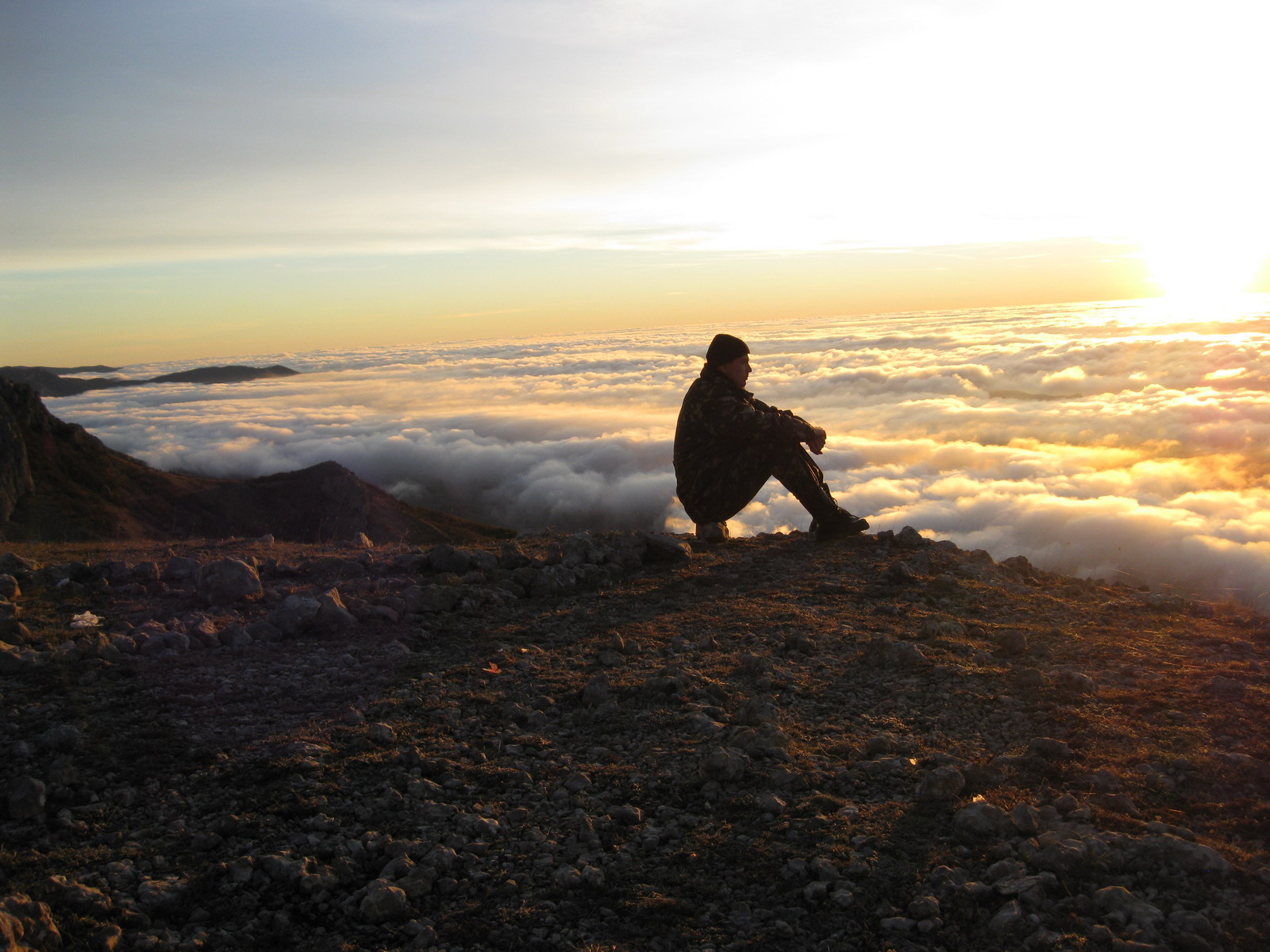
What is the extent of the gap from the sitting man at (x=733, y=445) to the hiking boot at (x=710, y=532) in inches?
4.4

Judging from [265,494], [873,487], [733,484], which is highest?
[733,484]

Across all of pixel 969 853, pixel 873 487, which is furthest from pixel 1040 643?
pixel 873 487

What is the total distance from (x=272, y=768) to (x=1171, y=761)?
3566mm

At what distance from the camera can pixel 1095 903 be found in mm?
2314

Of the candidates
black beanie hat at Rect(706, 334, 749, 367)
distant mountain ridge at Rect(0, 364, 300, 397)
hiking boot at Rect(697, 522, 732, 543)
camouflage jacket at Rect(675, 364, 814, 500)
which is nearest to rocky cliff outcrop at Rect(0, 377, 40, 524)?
hiking boot at Rect(697, 522, 732, 543)

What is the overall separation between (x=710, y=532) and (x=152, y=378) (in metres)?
180

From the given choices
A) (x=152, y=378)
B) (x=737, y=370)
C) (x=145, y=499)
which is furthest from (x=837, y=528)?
(x=152, y=378)

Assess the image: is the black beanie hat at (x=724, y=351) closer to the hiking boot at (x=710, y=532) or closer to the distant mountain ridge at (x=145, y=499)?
the hiking boot at (x=710, y=532)

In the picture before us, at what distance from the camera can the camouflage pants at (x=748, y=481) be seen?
6.96 meters

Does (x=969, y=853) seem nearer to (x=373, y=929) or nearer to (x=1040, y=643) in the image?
(x=373, y=929)

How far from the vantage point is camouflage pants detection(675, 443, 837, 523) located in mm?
6957

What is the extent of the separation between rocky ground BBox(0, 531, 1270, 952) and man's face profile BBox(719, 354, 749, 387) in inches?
87.0

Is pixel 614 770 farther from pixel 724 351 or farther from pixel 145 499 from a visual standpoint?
pixel 145 499

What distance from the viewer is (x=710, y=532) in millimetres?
7559
